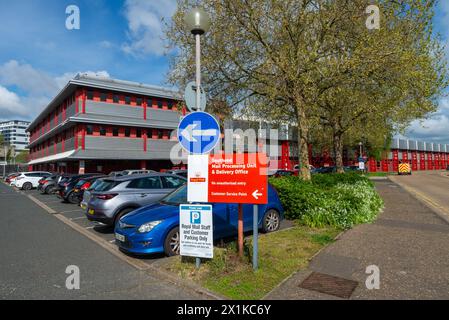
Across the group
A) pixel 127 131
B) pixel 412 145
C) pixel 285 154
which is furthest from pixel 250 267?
pixel 412 145

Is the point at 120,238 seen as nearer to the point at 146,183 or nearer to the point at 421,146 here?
the point at 146,183

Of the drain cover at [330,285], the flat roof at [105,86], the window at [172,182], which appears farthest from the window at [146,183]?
the flat roof at [105,86]

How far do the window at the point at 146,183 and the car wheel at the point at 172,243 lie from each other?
327 cm

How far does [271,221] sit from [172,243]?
290 centimetres

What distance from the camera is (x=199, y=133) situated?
5242 mm

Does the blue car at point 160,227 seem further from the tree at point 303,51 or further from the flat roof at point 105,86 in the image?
the flat roof at point 105,86

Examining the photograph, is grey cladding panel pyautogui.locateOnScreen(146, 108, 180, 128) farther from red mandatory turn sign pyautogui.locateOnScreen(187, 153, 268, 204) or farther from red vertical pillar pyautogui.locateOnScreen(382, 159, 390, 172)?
red vertical pillar pyautogui.locateOnScreen(382, 159, 390, 172)

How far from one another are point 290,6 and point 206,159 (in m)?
8.05

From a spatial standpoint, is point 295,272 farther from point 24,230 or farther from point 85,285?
point 24,230

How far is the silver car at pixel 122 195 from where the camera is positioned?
8500mm

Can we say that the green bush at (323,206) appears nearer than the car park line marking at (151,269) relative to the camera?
No

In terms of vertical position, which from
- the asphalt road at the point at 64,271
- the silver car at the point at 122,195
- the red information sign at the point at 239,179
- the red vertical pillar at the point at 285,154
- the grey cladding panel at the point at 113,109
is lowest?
the asphalt road at the point at 64,271
